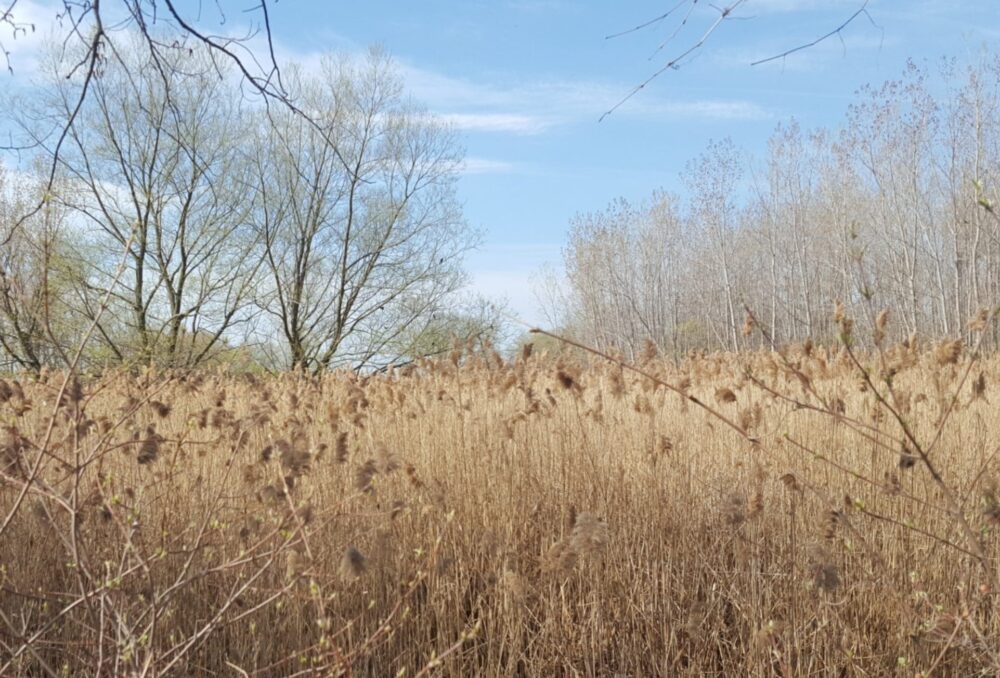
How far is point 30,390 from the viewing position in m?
7.07

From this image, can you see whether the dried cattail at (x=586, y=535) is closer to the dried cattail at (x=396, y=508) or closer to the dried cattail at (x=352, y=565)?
the dried cattail at (x=396, y=508)

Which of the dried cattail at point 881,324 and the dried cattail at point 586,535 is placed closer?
the dried cattail at point 586,535

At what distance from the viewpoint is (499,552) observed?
111 inches

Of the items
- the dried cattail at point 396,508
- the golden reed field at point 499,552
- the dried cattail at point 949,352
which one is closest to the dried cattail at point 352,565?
the golden reed field at point 499,552

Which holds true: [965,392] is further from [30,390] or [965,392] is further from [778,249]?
[778,249]

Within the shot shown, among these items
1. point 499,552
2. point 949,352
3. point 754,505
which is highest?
point 949,352

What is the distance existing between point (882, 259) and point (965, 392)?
20391 mm

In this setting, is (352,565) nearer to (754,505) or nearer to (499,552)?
(499,552)

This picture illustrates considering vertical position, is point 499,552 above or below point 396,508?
below

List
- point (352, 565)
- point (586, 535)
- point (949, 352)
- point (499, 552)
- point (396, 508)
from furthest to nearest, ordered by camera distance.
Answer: point (949, 352)
point (499, 552)
point (396, 508)
point (586, 535)
point (352, 565)

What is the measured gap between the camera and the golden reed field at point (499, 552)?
2133mm

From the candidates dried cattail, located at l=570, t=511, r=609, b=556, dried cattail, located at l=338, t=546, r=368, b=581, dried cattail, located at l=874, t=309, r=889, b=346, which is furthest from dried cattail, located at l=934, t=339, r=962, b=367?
dried cattail, located at l=338, t=546, r=368, b=581

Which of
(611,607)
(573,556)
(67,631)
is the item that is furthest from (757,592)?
(67,631)

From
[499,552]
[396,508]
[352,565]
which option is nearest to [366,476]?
[396,508]
